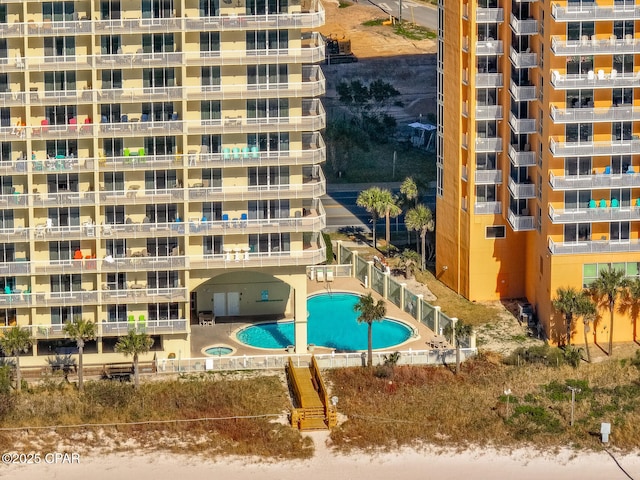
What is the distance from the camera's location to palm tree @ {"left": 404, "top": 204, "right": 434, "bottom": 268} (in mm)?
161000

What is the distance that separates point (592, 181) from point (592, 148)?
7.50ft

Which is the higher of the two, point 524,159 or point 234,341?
point 524,159

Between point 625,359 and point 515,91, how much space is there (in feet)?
66.4

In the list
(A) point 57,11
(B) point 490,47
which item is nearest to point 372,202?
(B) point 490,47

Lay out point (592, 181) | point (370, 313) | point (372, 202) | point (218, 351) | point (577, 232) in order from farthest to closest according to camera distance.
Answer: point (372, 202) → point (577, 232) → point (218, 351) → point (592, 181) → point (370, 313)

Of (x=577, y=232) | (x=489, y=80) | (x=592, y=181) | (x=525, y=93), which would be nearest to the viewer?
(x=592, y=181)

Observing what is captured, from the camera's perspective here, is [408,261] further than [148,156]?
Yes

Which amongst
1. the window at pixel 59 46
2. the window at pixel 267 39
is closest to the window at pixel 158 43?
the window at pixel 59 46

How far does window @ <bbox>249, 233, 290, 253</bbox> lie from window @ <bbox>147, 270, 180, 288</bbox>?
17.9 ft

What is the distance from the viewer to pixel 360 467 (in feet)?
412

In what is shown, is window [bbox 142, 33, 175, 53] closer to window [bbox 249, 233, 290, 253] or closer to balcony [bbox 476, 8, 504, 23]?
window [bbox 249, 233, 290, 253]

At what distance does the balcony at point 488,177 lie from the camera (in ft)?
496

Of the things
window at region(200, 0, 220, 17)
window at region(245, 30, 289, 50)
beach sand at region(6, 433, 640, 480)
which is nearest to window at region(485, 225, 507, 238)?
window at region(245, 30, 289, 50)

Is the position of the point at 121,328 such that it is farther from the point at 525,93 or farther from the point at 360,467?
the point at 525,93
